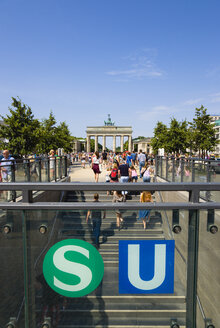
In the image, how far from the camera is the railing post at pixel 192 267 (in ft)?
5.93

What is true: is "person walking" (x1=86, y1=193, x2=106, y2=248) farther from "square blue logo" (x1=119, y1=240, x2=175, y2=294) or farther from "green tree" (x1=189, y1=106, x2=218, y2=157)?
"green tree" (x1=189, y1=106, x2=218, y2=157)

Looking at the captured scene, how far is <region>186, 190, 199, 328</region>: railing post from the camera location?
5.93 ft

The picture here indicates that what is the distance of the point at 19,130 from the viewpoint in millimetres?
22375

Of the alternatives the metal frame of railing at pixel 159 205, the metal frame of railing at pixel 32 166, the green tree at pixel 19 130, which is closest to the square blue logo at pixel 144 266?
the metal frame of railing at pixel 159 205

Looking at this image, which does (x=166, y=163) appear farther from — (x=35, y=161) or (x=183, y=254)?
(x=183, y=254)

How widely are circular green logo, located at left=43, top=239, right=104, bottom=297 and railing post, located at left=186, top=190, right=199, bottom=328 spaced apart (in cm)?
66

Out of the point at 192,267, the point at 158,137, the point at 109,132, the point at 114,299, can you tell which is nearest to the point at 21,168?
the point at 114,299

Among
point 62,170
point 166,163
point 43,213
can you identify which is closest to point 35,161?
point 62,170

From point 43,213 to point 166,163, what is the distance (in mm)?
13098

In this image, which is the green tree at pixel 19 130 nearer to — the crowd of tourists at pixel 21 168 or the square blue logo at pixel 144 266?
the crowd of tourists at pixel 21 168

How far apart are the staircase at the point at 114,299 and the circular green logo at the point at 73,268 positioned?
0.04m

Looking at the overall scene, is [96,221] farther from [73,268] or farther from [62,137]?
[62,137]

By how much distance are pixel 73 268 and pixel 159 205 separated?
0.80 metres

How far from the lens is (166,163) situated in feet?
47.1
